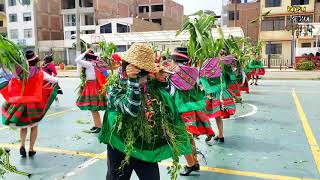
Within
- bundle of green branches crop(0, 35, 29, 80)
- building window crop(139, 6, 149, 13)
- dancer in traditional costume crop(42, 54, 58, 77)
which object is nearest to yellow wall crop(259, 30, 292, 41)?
building window crop(139, 6, 149, 13)

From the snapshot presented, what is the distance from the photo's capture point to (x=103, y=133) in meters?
3.06

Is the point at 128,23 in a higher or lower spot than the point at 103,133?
higher

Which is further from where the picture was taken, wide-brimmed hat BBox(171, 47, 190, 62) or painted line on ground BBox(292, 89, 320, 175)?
painted line on ground BBox(292, 89, 320, 175)

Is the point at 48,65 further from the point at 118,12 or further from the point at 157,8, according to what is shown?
the point at 157,8

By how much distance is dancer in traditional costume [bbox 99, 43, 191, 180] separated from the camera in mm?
2712

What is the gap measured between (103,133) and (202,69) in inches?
110

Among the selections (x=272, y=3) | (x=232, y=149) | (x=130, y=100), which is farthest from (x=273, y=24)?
(x=130, y=100)

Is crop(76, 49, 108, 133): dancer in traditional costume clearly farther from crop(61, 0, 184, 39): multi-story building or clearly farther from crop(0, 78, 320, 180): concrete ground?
crop(61, 0, 184, 39): multi-story building

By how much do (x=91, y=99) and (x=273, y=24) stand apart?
3576cm

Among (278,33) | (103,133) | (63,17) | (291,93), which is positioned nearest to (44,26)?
(63,17)

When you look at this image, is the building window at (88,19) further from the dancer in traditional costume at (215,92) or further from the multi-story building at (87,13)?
the dancer in traditional costume at (215,92)

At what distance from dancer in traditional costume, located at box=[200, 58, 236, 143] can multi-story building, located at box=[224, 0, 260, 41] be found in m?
38.7

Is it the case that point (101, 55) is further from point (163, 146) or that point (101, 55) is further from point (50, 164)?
point (163, 146)

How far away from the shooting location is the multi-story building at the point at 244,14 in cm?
4384
